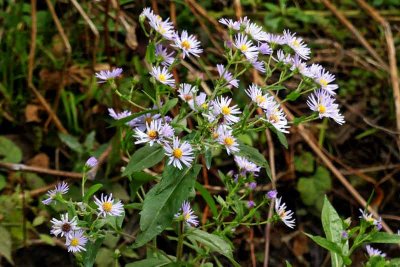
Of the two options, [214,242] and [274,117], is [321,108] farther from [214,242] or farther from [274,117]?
[214,242]

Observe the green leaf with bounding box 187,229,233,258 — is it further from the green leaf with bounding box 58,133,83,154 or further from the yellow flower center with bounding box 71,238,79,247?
the green leaf with bounding box 58,133,83,154

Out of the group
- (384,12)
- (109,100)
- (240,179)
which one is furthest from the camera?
(384,12)

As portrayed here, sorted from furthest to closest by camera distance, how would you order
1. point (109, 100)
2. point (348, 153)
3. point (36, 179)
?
1. point (348, 153)
2. point (109, 100)
3. point (36, 179)

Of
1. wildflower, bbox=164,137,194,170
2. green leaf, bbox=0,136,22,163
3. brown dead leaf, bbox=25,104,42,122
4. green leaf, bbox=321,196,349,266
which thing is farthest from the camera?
brown dead leaf, bbox=25,104,42,122

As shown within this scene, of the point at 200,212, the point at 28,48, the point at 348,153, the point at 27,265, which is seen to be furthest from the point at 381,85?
the point at 27,265

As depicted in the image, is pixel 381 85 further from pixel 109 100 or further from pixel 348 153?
pixel 109 100

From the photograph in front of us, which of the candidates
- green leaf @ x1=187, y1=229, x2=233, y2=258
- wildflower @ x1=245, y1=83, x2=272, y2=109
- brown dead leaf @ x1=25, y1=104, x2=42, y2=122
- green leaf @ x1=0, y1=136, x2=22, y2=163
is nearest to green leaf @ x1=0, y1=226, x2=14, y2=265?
green leaf @ x1=0, y1=136, x2=22, y2=163
